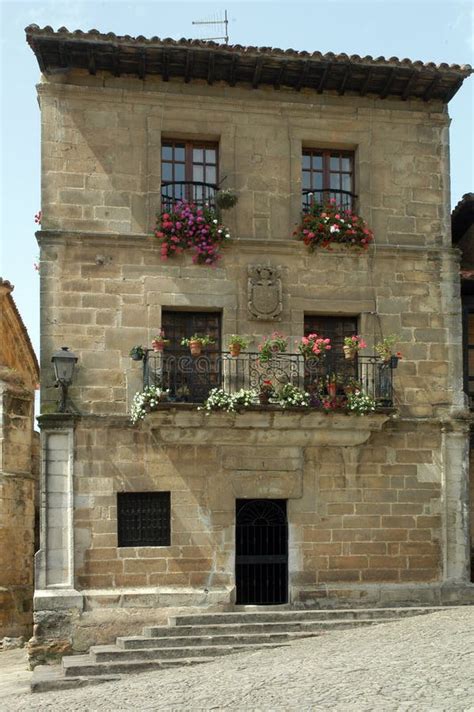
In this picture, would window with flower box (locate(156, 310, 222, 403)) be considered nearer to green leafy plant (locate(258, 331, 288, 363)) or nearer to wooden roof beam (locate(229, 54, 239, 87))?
green leafy plant (locate(258, 331, 288, 363))

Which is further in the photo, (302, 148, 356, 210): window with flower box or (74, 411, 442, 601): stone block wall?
(302, 148, 356, 210): window with flower box

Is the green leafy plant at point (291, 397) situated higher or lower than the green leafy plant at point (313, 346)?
lower

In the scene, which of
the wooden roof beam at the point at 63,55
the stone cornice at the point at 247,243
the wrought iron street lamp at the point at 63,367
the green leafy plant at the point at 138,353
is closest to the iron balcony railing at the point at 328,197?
the stone cornice at the point at 247,243

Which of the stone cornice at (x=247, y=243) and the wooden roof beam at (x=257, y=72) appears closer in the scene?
the stone cornice at (x=247, y=243)

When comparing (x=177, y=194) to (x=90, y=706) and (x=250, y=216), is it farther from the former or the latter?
(x=90, y=706)

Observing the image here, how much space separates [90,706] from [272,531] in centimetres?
505

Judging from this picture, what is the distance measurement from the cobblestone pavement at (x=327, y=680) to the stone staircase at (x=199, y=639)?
323 mm

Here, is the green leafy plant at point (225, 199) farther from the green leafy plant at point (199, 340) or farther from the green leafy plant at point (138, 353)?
the green leafy plant at point (138, 353)

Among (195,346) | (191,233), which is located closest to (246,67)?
(191,233)

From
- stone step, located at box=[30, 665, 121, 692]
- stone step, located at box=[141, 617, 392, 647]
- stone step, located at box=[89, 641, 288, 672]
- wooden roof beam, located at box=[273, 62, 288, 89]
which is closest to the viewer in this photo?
stone step, located at box=[30, 665, 121, 692]

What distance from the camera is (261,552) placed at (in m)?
15.9

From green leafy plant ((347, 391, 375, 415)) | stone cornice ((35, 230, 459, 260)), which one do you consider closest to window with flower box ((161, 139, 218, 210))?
stone cornice ((35, 230, 459, 260))

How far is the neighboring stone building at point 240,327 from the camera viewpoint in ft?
50.6

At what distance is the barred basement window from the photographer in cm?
1549
